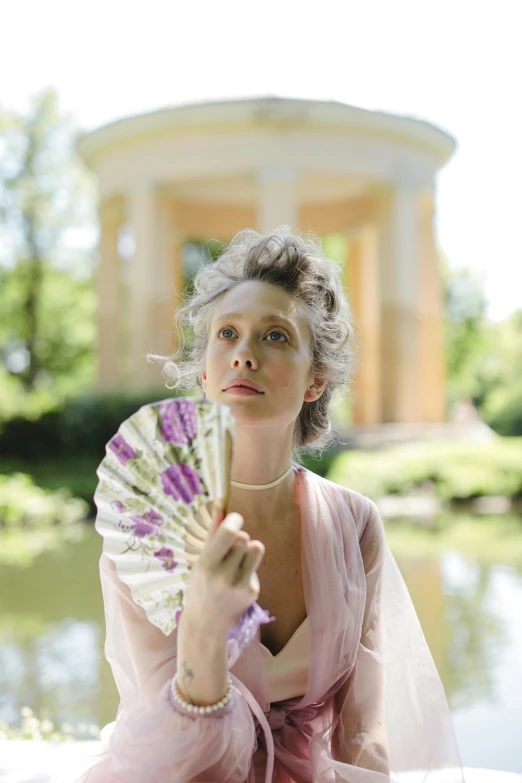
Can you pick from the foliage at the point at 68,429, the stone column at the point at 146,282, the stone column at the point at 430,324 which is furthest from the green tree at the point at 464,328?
the foliage at the point at 68,429

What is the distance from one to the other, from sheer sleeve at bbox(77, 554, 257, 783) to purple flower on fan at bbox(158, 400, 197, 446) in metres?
0.45

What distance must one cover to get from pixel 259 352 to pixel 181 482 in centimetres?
50

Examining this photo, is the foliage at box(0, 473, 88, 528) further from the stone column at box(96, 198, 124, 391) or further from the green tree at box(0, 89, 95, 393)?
the green tree at box(0, 89, 95, 393)

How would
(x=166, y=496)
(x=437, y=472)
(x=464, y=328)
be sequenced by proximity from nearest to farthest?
(x=166, y=496)
(x=437, y=472)
(x=464, y=328)

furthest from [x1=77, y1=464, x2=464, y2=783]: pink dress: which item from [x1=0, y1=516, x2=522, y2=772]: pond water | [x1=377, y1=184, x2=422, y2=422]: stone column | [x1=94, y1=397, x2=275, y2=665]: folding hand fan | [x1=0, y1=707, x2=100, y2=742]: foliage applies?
[x1=377, y1=184, x2=422, y2=422]: stone column

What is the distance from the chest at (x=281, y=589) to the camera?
2.01 metres

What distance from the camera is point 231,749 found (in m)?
1.67

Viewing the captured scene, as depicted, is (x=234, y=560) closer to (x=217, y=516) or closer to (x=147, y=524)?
(x=217, y=516)

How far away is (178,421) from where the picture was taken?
1525 mm

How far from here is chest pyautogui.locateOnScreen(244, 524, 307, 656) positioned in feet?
6.59

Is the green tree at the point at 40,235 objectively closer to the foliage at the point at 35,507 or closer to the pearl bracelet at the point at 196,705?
the foliage at the point at 35,507

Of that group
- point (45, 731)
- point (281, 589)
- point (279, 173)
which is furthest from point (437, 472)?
point (281, 589)

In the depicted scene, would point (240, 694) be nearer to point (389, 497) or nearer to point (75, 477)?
point (389, 497)

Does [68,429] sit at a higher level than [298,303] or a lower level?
lower
